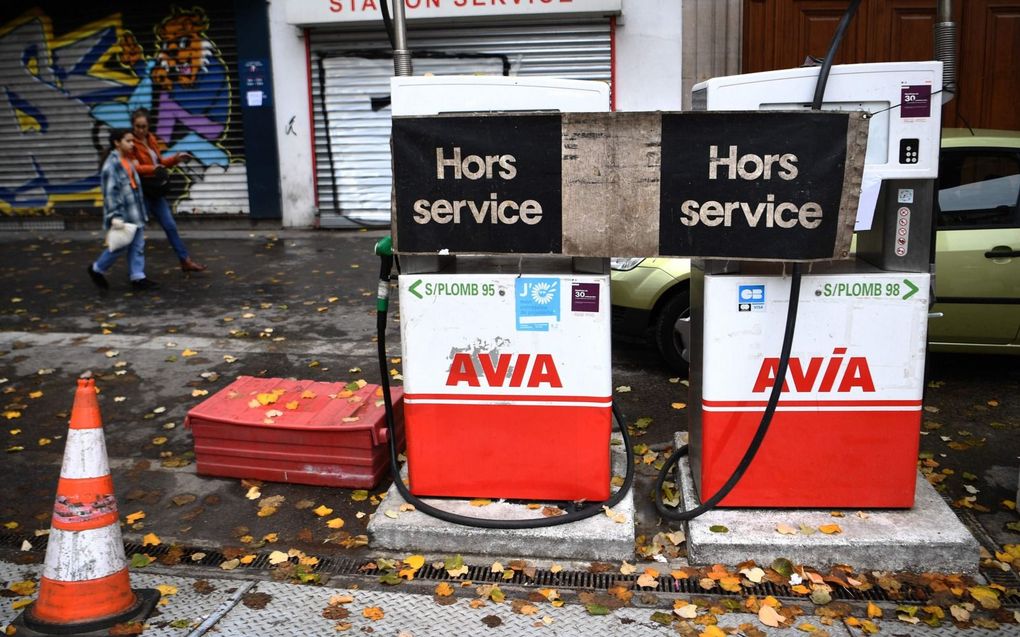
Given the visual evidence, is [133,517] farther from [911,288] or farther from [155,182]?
[155,182]

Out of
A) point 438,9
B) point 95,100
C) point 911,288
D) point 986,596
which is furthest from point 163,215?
point 986,596

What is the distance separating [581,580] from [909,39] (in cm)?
1148

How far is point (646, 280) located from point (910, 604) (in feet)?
11.0

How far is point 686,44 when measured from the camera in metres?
12.8

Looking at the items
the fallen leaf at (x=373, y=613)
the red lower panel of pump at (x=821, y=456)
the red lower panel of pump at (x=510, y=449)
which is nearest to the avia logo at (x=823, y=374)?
the red lower panel of pump at (x=821, y=456)

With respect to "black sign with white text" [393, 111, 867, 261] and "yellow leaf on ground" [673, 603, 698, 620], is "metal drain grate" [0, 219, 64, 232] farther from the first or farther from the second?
"yellow leaf on ground" [673, 603, 698, 620]

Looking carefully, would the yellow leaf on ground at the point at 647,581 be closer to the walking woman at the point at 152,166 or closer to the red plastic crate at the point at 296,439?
the red plastic crate at the point at 296,439

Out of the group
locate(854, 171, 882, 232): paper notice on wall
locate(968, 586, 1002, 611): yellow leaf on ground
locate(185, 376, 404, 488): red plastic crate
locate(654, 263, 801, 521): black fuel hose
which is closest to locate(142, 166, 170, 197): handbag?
locate(185, 376, 404, 488): red plastic crate

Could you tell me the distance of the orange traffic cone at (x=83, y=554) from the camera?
3.70 m

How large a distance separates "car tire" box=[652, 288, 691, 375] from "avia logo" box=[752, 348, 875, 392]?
2.55 meters

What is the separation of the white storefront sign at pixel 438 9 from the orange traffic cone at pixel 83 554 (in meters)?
10.1

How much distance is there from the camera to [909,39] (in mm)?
12758

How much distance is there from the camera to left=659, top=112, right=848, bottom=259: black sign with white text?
3785mm

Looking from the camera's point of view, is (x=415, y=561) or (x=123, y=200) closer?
(x=415, y=561)
